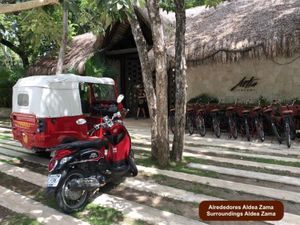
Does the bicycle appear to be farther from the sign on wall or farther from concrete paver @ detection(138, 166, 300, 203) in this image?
concrete paver @ detection(138, 166, 300, 203)

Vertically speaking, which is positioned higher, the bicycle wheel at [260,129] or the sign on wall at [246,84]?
the sign on wall at [246,84]

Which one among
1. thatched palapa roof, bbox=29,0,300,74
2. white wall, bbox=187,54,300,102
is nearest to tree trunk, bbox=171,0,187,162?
thatched palapa roof, bbox=29,0,300,74

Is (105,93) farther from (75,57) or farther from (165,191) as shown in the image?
(75,57)

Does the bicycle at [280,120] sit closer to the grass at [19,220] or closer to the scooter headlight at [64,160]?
the scooter headlight at [64,160]

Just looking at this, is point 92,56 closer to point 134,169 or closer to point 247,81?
point 247,81

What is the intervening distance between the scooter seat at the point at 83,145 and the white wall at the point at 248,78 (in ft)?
23.3

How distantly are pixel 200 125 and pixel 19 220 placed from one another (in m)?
7.02

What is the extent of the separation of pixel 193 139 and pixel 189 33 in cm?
472

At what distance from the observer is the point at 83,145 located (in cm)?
553

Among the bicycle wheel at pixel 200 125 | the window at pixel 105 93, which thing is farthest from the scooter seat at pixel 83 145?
the bicycle wheel at pixel 200 125

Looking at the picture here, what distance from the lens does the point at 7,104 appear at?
858 inches

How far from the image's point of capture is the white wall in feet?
36.1

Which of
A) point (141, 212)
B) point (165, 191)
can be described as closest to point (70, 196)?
point (141, 212)
